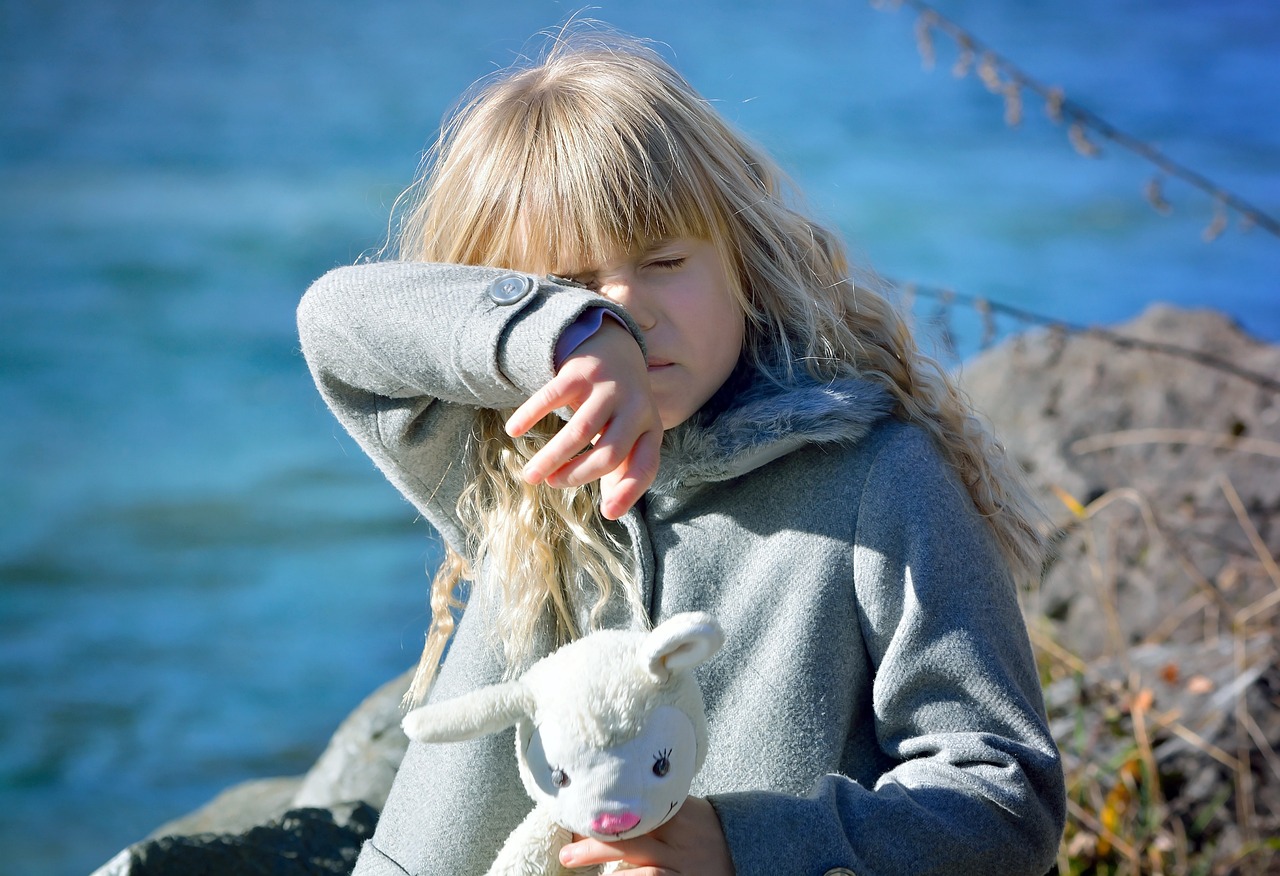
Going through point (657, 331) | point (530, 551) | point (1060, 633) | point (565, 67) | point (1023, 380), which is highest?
point (565, 67)

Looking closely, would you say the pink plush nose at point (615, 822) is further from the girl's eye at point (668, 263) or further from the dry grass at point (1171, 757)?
the dry grass at point (1171, 757)

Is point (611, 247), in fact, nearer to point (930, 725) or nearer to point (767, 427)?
point (767, 427)

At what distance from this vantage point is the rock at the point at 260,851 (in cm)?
160

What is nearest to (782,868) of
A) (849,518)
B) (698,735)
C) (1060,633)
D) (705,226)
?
(698,735)

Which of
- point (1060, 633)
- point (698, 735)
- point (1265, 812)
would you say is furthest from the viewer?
point (1060, 633)

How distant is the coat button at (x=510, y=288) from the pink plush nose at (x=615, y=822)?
424mm

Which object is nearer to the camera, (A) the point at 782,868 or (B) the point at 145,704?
(A) the point at 782,868

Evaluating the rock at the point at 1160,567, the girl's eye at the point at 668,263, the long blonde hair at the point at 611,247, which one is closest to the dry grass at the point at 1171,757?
the rock at the point at 1160,567

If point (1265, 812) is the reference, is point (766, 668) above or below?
above

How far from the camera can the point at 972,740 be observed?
113 cm

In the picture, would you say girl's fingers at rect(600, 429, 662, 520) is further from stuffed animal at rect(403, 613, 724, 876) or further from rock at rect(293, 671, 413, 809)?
rock at rect(293, 671, 413, 809)

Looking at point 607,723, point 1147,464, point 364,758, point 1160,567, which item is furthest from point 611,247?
point 1147,464

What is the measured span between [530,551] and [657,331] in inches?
10.9

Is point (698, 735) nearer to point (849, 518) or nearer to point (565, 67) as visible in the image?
point (849, 518)
